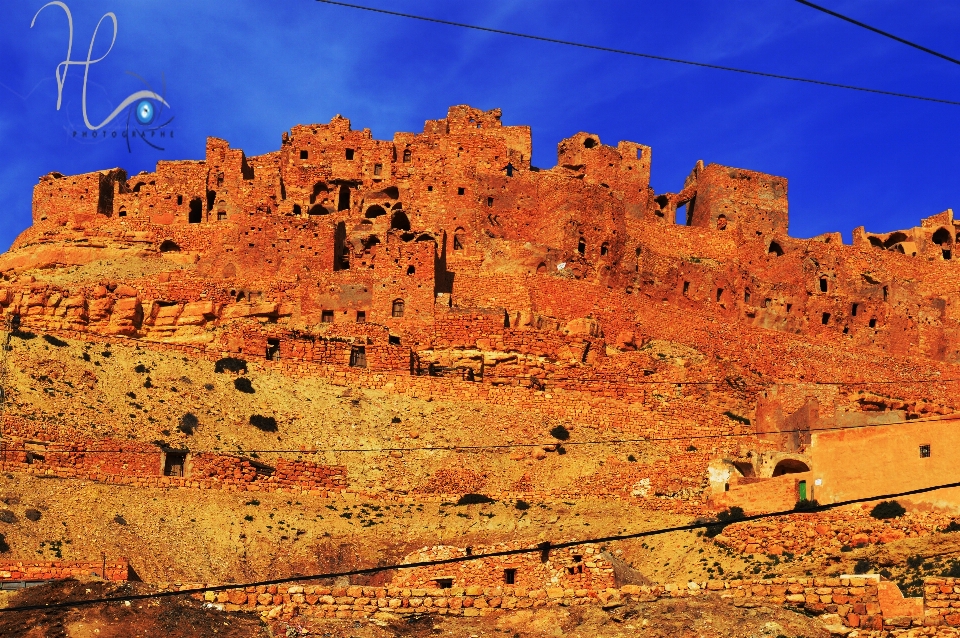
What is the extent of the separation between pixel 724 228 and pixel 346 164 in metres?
21.5

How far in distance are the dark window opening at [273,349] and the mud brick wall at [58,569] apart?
20.0 meters

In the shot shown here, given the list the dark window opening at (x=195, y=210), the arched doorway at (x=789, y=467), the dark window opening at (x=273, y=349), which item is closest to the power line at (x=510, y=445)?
the arched doorway at (x=789, y=467)

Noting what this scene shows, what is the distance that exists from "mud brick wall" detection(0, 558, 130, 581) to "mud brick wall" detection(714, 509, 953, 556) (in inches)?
637

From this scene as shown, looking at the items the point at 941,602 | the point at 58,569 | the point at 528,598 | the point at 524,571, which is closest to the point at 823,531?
the point at 524,571

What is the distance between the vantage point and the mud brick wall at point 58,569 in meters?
31.7

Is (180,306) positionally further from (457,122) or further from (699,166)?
(699,166)

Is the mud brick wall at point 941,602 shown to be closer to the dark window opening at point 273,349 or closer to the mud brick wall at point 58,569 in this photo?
the mud brick wall at point 58,569

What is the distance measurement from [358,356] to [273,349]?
3287 mm

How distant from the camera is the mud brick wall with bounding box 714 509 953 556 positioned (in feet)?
125

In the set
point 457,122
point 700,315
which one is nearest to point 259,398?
point 700,315

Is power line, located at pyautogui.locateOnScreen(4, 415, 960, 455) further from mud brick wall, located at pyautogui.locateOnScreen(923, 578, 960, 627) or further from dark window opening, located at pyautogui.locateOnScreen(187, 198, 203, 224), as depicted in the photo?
dark window opening, located at pyautogui.locateOnScreen(187, 198, 203, 224)

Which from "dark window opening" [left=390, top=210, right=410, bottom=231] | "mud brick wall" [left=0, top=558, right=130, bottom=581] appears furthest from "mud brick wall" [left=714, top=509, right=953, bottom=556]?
"dark window opening" [left=390, top=210, right=410, bottom=231]

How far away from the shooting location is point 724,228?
83562 millimetres

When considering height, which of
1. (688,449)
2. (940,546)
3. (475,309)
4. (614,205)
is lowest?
(940,546)
